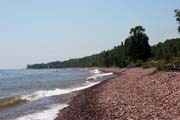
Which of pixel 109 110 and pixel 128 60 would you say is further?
pixel 128 60

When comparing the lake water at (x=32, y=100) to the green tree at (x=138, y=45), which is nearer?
the lake water at (x=32, y=100)

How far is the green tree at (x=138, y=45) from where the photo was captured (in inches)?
4250

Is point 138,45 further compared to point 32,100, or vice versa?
point 138,45

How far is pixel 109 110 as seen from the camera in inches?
808

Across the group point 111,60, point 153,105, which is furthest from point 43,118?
point 111,60

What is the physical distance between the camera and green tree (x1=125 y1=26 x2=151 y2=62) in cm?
10794

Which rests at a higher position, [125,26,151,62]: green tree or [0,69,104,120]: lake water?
[125,26,151,62]: green tree

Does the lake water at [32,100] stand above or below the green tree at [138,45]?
below

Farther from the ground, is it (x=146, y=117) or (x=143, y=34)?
(x=143, y=34)

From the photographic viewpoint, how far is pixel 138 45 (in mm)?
108375

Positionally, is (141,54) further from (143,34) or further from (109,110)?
(109,110)

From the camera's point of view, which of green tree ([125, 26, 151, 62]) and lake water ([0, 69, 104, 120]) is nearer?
lake water ([0, 69, 104, 120])

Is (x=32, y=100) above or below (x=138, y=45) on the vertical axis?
below

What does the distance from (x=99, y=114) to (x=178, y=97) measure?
163 inches
